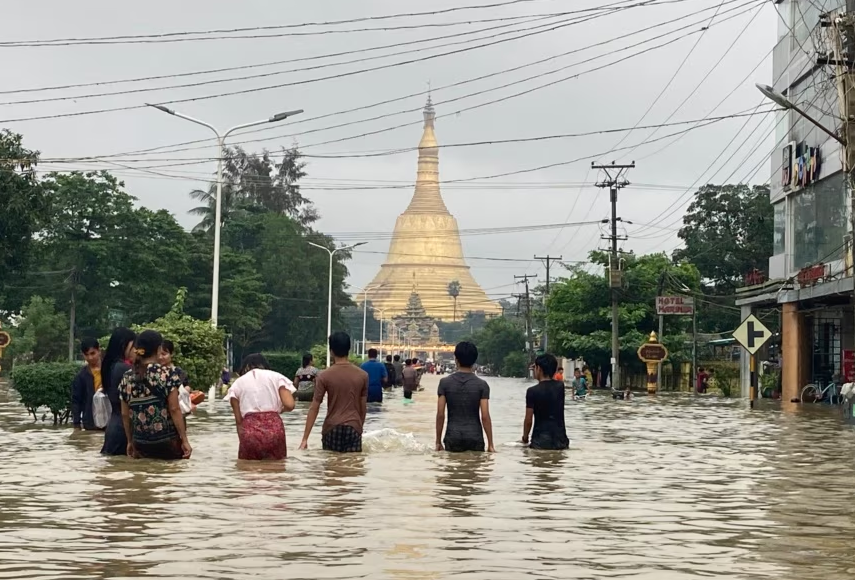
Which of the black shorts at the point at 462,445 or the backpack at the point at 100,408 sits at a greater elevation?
the backpack at the point at 100,408

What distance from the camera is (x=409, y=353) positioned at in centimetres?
17550

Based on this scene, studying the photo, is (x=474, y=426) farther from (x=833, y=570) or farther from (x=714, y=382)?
(x=714, y=382)

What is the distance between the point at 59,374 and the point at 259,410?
997cm

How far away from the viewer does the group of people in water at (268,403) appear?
14.5 m

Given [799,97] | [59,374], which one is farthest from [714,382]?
[59,374]

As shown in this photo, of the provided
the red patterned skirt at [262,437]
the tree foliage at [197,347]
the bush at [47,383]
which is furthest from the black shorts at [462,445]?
Answer: the tree foliage at [197,347]

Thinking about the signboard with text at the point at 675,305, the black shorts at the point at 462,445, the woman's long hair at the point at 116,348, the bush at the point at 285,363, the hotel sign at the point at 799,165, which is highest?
the hotel sign at the point at 799,165

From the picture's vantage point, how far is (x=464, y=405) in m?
16.7

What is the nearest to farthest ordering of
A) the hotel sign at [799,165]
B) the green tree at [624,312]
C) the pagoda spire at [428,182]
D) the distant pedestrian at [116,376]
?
1. the distant pedestrian at [116,376]
2. the hotel sign at [799,165]
3. the green tree at [624,312]
4. the pagoda spire at [428,182]

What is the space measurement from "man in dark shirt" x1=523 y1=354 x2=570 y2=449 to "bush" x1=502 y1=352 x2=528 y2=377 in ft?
369

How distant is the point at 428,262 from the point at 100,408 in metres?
150

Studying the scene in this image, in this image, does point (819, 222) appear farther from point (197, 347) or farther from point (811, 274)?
point (197, 347)

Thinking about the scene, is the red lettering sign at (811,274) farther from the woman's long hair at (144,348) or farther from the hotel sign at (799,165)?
the woman's long hair at (144,348)

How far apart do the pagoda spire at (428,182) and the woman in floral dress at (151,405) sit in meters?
145
